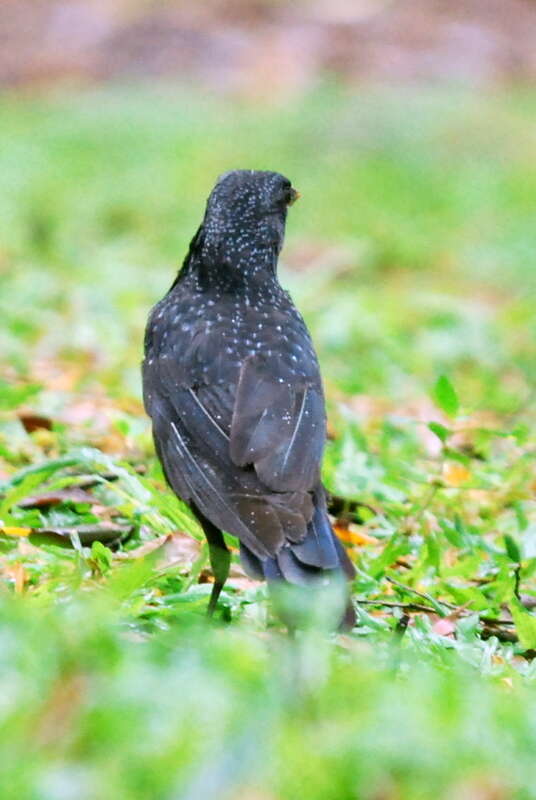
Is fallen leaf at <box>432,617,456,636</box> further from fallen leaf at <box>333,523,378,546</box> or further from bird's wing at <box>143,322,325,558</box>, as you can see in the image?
fallen leaf at <box>333,523,378,546</box>

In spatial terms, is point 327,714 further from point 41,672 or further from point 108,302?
point 108,302

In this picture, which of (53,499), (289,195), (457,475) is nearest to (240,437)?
(53,499)

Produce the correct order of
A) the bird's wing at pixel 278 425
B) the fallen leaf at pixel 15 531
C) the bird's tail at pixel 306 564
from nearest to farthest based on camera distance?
the bird's tail at pixel 306 564, the bird's wing at pixel 278 425, the fallen leaf at pixel 15 531

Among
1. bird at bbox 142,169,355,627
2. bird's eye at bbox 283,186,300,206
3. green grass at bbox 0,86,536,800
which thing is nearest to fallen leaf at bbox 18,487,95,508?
green grass at bbox 0,86,536,800

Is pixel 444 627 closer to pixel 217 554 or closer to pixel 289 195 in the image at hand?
pixel 217 554

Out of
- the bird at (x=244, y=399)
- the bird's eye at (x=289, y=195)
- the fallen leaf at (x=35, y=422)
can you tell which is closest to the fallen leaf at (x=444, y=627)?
the bird at (x=244, y=399)

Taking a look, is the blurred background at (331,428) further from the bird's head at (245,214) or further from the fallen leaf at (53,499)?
the bird's head at (245,214)

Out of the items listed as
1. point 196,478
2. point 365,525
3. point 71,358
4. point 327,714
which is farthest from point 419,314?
point 327,714
